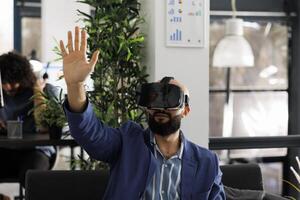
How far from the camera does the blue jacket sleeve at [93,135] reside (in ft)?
6.08

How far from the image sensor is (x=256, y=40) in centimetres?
509

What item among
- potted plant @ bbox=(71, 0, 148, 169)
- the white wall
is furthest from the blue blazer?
the white wall

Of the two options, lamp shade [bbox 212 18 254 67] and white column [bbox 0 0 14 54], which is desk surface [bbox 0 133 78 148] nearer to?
lamp shade [bbox 212 18 254 67]

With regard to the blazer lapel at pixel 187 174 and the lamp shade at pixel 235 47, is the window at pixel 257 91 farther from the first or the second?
the blazer lapel at pixel 187 174

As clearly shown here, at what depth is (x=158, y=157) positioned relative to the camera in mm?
2082

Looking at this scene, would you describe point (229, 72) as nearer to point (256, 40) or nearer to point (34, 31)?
point (256, 40)

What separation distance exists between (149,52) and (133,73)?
7.2 inches

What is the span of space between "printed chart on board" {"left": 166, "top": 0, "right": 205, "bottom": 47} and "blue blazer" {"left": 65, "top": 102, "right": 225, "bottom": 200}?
3.18ft

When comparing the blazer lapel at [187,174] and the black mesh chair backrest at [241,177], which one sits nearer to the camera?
the blazer lapel at [187,174]

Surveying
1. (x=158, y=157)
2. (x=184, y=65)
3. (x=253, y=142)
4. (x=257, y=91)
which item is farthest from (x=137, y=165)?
(x=257, y=91)

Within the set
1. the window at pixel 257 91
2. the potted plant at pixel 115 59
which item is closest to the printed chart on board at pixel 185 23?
the potted plant at pixel 115 59

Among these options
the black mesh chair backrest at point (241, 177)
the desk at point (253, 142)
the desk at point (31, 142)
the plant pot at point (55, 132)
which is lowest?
the black mesh chair backrest at point (241, 177)

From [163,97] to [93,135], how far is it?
1.12 feet

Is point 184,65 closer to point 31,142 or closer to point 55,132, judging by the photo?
point 55,132
